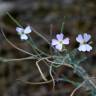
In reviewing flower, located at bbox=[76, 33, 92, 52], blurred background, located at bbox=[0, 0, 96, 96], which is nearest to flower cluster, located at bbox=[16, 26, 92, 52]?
flower, located at bbox=[76, 33, 92, 52]

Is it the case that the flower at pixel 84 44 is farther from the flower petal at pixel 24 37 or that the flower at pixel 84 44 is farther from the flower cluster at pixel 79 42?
the flower petal at pixel 24 37

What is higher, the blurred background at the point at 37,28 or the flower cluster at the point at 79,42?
the blurred background at the point at 37,28

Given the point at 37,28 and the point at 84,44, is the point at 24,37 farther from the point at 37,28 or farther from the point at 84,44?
the point at 37,28

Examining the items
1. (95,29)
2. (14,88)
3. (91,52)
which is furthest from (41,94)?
(91,52)

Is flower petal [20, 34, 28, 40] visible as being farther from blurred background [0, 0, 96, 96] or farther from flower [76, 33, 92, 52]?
blurred background [0, 0, 96, 96]

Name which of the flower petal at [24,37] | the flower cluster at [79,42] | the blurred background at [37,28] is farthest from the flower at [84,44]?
the blurred background at [37,28]

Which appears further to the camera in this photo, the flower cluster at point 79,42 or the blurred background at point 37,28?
the blurred background at point 37,28

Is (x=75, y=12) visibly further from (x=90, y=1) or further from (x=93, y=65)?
(x=93, y=65)

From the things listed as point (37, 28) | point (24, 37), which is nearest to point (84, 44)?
point (24, 37)
